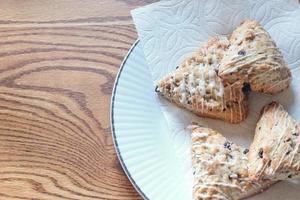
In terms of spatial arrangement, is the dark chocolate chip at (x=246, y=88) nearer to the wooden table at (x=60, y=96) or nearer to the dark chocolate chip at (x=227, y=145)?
the dark chocolate chip at (x=227, y=145)

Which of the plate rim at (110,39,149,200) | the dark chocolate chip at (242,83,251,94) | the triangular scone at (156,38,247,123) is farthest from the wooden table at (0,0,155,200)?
the dark chocolate chip at (242,83,251,94)

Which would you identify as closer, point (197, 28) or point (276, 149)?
point (276, 149)

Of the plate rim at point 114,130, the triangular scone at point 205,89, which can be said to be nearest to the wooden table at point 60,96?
the plate rim at point 114,130

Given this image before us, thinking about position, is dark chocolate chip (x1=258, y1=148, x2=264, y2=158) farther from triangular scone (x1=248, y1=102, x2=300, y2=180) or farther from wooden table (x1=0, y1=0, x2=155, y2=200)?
wooden table (x1=0, y1=0, x2=155, y2=200)

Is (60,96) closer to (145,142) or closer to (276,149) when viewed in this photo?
(145,142)

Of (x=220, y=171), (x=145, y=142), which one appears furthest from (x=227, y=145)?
(x=145, y=142)

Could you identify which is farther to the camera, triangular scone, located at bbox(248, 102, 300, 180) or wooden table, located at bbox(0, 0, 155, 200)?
wooden table, located at bbox(0, 0, 155, 200)

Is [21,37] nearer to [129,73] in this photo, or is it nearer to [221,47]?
[129,73]
